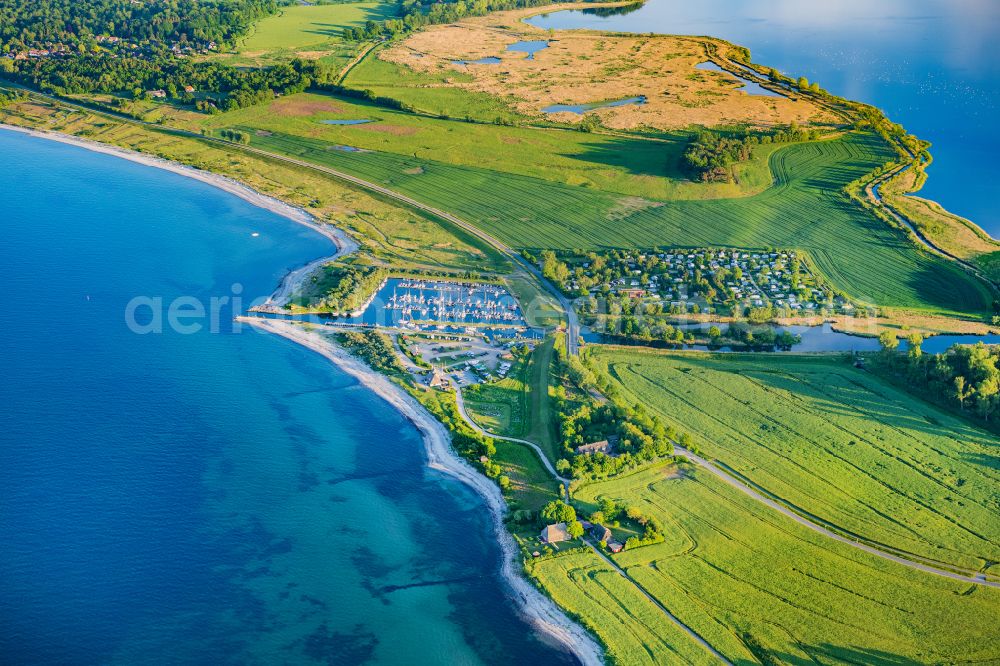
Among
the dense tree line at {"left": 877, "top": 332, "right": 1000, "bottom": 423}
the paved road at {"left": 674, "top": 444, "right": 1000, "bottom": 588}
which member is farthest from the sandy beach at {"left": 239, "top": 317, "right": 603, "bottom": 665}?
the dense tree line at {"left": 877, "top": 332, "right": 1000, "bottom": 423}

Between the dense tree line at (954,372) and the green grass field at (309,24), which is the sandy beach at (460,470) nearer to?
the dense tree line at (954,372)

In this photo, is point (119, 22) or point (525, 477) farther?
point (119, 22)

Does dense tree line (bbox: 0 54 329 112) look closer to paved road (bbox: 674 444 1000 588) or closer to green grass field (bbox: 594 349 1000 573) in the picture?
green grass field (bbox: 594 349 1000 573)

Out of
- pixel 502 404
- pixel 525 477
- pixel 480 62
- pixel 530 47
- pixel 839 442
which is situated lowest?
pixel 525 477

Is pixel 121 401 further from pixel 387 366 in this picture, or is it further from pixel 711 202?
pixel 711 202

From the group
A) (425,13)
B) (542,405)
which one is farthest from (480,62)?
(542,405)

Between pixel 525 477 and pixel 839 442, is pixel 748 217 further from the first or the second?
pixel 525 477
